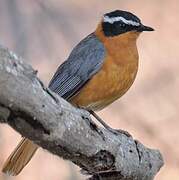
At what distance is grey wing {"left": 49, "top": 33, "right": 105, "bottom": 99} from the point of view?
388 centimetres

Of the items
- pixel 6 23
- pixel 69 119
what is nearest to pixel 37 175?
pixel 6 23

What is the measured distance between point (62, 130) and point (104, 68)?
142 cm

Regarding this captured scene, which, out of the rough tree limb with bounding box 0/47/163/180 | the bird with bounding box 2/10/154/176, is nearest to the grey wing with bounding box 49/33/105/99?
the bird with bounding box 2/10/154/176

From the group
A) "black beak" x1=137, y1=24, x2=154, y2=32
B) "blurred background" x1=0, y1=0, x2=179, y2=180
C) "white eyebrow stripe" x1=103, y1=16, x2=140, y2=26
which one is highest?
"white eyebrow stripe" x1=103, y1=16, x2=140, y2=26

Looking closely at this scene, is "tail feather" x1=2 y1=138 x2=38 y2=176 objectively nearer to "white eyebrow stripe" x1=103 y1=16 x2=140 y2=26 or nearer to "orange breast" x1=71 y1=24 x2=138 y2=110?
"orange breast" x1=71 y1=24 x2=138 y2=110

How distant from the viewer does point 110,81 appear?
387 cm

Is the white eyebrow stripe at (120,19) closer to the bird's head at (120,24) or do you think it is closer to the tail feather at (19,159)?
the bird's head at (120,24)

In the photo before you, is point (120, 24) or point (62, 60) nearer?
point (120, 24)

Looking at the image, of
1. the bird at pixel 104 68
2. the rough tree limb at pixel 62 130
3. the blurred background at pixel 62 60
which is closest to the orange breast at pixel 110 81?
the bird at pixel 104 68

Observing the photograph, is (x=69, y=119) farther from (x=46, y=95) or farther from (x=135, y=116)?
(x=135, y=116)

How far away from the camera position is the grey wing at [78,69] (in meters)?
3.88

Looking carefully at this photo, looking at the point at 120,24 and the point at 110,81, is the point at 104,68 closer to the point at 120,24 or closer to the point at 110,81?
the point at 110,81

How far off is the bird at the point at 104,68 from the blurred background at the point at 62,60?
2.50 feet

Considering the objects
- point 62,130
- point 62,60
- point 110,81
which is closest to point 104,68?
point 110,81
